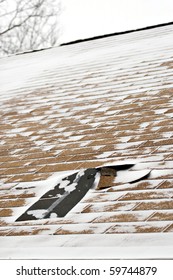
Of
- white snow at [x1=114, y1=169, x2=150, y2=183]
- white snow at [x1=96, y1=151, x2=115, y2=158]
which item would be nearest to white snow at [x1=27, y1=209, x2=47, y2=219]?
white snow at [x1=114, y1=169, x2=150, y2=183]

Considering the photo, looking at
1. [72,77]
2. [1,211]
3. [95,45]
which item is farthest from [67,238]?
[95,45]

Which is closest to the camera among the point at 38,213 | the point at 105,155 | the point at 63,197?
the point at 38,213

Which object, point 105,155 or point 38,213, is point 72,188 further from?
point 105,155

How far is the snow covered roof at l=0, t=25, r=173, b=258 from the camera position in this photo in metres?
2.78

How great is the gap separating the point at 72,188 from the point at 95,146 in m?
0.80

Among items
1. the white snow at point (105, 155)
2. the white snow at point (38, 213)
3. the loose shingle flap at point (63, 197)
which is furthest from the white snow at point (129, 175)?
the white snow at point (38, 213)

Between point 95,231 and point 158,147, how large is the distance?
1.17m

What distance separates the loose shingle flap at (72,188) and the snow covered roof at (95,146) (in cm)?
2

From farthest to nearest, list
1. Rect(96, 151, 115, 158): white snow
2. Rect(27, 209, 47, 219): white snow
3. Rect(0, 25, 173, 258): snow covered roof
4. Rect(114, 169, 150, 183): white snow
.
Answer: Rect(96, 151, 115, 158): white snow
Rect(114, 169, 150, 183): white snow
Rect(27, 209, 47, 219): white snow
Rect(0, 25, 173, 258): snow covered roof

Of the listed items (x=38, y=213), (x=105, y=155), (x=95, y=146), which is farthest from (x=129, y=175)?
(x=95, y=146)

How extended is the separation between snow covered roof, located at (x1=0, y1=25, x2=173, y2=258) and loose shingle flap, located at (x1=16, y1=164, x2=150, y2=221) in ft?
0.05

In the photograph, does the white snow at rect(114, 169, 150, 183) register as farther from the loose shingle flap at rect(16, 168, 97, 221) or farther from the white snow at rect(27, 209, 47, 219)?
the white snow at rect(27, 209, 47, 219)

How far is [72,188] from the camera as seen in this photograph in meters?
3.44

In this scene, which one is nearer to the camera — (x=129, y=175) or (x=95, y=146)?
(x=129, y=175)
